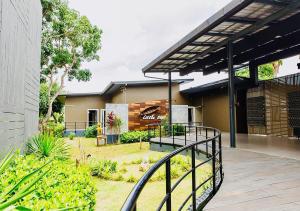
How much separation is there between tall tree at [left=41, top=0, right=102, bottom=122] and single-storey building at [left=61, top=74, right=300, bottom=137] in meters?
3.00

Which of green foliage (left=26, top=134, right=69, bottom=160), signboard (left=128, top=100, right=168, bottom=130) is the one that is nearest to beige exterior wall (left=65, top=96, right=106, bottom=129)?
signboard (left=128, top=100, right=168, bottom=130)

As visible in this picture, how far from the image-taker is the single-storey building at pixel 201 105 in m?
13.3

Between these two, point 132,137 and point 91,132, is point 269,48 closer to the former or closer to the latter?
point 132,137

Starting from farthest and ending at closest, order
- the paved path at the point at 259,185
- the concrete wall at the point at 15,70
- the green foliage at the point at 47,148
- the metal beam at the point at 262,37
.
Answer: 1. the metal beam at the point at 262,37
2. the green foliage at the point at 47,148
3. the concrete wall at the point at 15,70
4. the paved path at the point at 259,185

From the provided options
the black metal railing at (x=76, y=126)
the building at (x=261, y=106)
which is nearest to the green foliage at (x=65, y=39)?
the black metal railing at (x=76, y=126)

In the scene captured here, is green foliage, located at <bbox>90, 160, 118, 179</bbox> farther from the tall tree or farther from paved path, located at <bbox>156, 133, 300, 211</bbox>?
the tall tree

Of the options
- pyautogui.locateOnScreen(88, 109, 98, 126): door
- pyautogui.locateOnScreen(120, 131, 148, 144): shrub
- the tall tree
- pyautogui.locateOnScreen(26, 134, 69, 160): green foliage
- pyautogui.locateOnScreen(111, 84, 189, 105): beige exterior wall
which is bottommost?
pyautogui.locateOnScreen(120, 131, 148, 144): shrub

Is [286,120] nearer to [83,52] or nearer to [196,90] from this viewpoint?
[196,90]

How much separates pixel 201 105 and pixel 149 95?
3972mm

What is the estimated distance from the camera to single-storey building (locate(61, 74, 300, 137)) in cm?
1330

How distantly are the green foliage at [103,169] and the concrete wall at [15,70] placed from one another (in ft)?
8.55

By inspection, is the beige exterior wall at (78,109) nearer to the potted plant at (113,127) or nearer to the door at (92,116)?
the door at (92,116)

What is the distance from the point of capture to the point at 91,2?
5206 cm

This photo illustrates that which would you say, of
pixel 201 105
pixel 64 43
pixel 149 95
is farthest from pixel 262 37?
pixel 64 43
